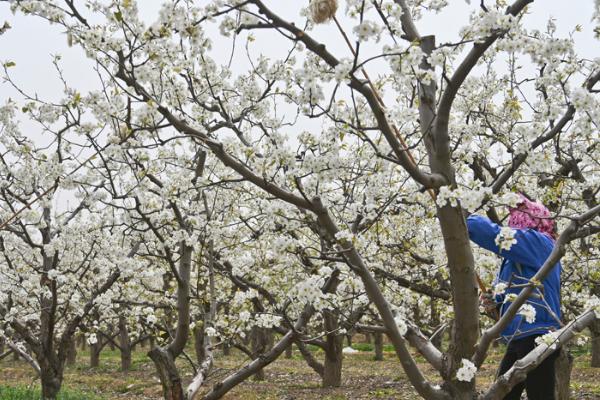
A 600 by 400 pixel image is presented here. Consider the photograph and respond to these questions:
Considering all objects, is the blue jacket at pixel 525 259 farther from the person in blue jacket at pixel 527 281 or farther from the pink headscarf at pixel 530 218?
the pink headscarf at pixel 530 218

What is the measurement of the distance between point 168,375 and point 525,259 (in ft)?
9.97

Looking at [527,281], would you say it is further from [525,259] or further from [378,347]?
[378,347]

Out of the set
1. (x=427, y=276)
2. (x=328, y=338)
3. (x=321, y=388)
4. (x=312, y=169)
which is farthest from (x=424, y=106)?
(x=321, y=388)

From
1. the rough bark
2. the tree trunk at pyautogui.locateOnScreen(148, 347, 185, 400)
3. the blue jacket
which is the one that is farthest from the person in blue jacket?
the rough bark

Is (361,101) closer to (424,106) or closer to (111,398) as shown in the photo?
(424,106)

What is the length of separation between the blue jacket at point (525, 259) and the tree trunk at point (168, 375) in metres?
2.71

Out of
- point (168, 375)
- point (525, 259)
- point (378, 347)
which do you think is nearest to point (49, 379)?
point (168, 375)

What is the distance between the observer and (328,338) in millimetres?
11539

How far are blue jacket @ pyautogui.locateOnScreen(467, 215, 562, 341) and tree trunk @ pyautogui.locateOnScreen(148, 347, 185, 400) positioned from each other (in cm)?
271

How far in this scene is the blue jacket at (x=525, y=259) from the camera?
3299 millimetres

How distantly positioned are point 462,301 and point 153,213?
15.2ft

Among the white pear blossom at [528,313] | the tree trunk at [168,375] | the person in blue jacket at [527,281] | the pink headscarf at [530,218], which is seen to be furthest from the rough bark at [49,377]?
the white pear blossom at [528,313]

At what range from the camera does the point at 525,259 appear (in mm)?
3613

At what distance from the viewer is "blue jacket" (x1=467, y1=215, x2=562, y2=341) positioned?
330 cm
